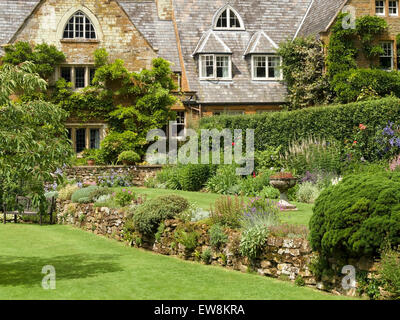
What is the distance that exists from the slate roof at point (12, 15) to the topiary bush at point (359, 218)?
26174 millimetres

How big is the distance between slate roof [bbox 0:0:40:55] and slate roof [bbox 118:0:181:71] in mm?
6001

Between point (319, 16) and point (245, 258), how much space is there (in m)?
24.6

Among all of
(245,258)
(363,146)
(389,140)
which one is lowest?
(245,258)

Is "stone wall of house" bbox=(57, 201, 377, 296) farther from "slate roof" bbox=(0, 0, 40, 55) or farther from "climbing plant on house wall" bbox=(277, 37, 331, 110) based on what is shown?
"slate roof" bbox=(0, 0, 40, 55)

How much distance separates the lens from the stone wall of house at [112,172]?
998 inches

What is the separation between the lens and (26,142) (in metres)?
9.70

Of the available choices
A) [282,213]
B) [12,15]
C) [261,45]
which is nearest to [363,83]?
[261,45]

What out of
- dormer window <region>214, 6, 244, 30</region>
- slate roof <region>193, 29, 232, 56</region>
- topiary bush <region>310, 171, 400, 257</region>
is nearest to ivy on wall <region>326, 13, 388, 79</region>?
slate roof <region>193, 29, 232, 56</region>

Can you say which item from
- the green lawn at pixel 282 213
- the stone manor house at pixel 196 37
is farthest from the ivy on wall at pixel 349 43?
the green lawn at pixel 282 213

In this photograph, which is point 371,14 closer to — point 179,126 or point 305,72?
point 305,72

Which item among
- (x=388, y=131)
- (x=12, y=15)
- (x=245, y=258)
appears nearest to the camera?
(x=245, y=258)

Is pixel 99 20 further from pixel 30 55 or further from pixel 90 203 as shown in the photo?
pixel 90 203

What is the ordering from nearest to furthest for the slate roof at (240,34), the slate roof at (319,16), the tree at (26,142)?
the tree at (26,142) < the slate roof at (319,16) < the slate roof at (240,34)

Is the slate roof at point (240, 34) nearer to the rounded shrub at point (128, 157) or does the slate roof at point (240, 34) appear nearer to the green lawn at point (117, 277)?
the rounded shrub at point (128, 157)
